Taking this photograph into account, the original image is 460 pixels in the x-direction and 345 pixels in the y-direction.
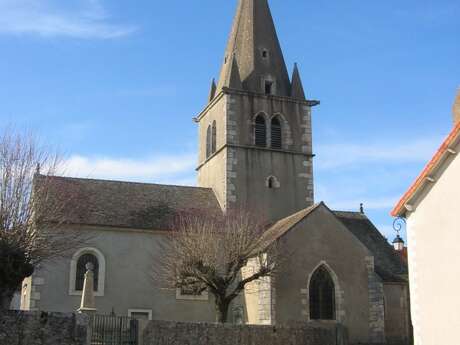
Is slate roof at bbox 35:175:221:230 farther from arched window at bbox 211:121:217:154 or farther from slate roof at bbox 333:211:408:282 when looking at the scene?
slate roof at bbox 333:211:408:282

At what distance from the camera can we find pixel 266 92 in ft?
107

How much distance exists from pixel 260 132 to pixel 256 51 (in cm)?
446

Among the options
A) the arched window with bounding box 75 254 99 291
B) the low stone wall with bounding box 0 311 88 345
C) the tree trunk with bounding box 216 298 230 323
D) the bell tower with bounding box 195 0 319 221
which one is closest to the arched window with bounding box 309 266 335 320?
the tree trunk with bounding box 216 298 230 323

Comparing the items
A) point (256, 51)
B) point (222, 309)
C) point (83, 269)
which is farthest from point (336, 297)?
point (256, 51)

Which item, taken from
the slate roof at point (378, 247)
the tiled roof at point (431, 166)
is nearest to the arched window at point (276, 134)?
the slate roof at point (378, 247)

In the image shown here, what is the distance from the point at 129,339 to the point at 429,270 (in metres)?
8.27

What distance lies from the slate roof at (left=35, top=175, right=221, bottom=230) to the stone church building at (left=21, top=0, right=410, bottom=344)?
56 millimetres

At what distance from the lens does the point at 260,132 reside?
31672 millimetres

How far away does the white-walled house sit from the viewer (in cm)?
1599

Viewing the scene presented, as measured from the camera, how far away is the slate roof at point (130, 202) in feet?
88.4

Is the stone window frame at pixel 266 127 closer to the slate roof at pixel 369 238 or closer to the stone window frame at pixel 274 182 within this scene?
the stone window frame at pixel 274 182

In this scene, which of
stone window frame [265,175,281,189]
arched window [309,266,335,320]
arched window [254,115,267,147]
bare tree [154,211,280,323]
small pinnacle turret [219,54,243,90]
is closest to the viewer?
bare tree [154,211,280,323]

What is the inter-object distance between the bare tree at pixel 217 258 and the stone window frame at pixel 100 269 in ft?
7.08

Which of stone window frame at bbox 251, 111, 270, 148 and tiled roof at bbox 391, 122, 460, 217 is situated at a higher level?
stone window frame at bbox 251, 111, 270, 148
